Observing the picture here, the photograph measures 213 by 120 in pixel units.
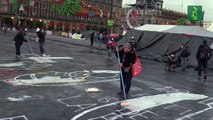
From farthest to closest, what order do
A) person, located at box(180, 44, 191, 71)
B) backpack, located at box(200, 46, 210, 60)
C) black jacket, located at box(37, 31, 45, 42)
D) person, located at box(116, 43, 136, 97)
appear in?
black jacket, located at box(37, 31, 45, 42) → person, located at box(180, 44, 191, 71) → backpack, located at box(200, 46, 210, 60) → person, located at box(116, 43, 136, 97)

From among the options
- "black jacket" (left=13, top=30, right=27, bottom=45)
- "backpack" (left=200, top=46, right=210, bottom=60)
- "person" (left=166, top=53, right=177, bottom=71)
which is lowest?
"person" (left=166, top=53, right=177, bottom=71)

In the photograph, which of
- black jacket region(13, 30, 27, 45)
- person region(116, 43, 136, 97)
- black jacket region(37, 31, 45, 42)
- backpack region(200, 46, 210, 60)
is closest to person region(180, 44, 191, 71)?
backpack region(200, 46, 210, 60)

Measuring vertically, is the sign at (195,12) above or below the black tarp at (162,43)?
above

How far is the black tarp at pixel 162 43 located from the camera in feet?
77.4

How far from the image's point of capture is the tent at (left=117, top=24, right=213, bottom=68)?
23.7m

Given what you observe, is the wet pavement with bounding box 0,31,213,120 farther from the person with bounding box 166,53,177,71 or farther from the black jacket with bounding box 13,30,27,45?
the black jacket with bounding box 13,30,27,45

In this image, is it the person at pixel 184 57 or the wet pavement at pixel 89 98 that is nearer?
the wet pavement at pixel 89 98

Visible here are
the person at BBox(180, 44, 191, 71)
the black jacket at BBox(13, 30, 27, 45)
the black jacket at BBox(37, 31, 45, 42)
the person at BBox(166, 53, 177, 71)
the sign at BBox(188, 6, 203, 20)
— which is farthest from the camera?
the sign at BBox(188, 6, 203, 20)

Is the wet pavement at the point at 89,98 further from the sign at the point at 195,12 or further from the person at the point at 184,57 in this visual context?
the sign at the point at 195,12

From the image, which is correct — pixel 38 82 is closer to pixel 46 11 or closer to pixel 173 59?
pixel 173 59

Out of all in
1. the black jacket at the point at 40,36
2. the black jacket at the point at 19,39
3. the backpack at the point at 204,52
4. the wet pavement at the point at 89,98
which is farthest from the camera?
the black jacket at the point at 40,36

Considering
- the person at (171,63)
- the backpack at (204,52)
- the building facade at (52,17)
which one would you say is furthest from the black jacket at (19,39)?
the building facade at (52,17)

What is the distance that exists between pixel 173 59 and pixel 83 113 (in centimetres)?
1224

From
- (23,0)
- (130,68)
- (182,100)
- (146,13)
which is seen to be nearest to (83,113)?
(130,68)
